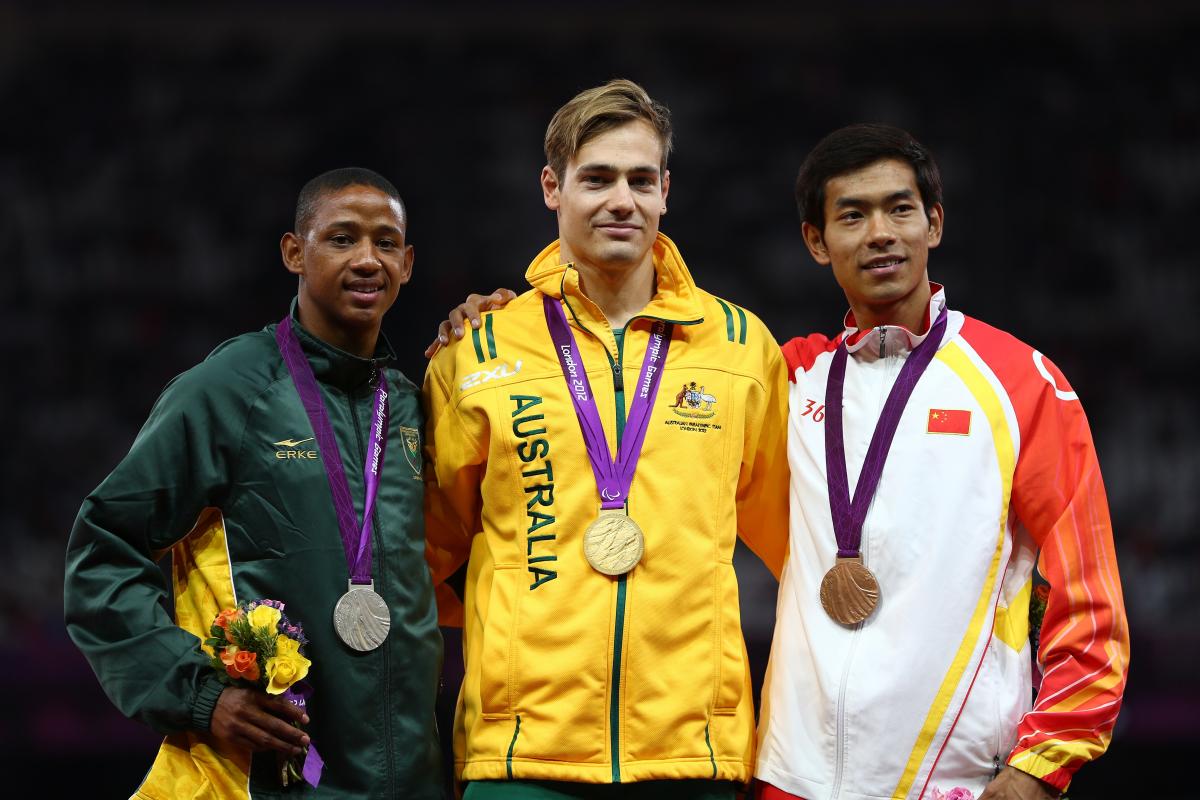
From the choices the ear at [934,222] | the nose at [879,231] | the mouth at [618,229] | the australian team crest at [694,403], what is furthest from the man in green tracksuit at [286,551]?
the ear at [934,222]

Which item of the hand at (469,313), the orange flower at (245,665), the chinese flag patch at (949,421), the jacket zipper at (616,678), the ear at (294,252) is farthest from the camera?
the hand at (469,313)

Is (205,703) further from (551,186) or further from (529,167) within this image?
(529,167)

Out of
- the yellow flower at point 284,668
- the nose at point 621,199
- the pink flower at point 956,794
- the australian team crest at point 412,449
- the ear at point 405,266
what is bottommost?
the pink flower at point 956,794

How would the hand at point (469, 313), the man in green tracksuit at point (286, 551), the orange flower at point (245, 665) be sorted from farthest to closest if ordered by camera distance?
the hand at point (469, 313) < the man in green tracksuit at point (286, 551) < the orange flower at point (245, 665)

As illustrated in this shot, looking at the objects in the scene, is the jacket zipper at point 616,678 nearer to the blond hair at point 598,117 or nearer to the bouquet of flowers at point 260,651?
the bouquet of flowers at point 260,651

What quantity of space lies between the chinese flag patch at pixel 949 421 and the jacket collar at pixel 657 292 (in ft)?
2.01

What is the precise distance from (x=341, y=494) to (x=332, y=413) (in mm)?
213

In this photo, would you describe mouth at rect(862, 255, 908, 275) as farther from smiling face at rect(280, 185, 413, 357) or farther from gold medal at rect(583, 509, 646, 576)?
smiling face at rect(280, 185, 413, 357)

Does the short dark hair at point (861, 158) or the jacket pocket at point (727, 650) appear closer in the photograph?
the jacket pocket at point (727, 650)

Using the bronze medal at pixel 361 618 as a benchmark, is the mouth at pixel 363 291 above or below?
above

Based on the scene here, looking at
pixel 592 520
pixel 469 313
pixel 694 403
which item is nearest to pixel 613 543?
pixel 592 520

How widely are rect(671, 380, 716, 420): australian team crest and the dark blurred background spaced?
5.46m

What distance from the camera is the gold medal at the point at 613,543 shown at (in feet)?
10.1

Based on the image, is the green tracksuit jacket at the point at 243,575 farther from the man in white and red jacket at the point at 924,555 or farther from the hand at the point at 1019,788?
the hand at the point at 1019,788
